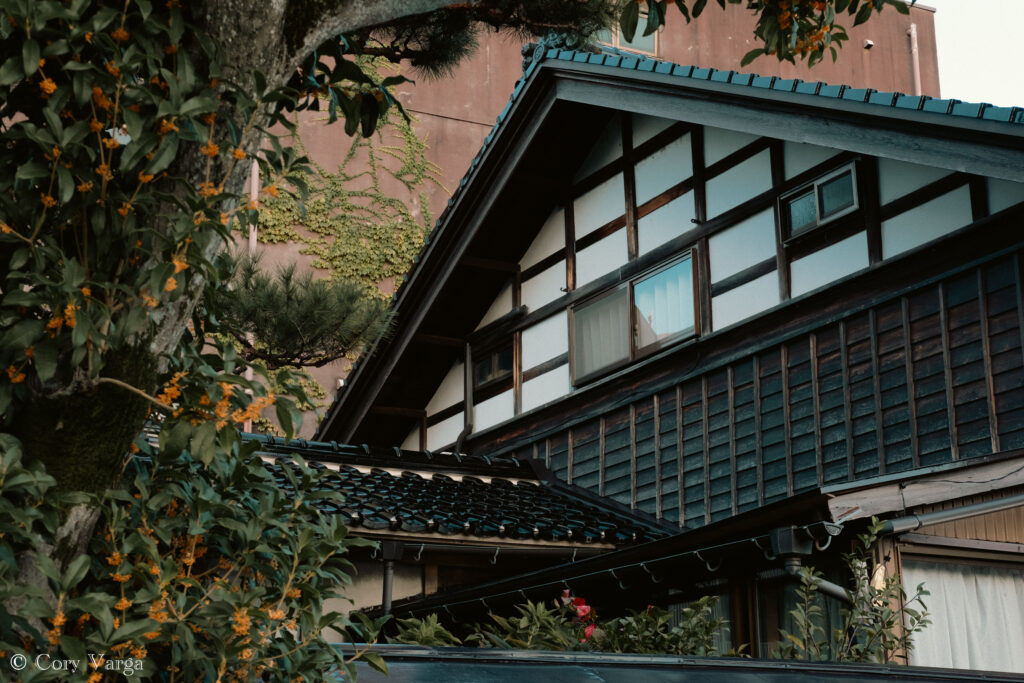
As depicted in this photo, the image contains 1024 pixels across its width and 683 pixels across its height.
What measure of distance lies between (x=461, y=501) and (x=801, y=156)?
444cm

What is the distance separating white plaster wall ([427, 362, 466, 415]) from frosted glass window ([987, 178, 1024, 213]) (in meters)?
7.34

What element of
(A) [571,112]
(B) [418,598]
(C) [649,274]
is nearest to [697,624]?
(B) [418,598]

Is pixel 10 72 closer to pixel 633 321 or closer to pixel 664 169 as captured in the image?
pixel 633 321

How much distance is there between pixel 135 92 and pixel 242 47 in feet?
1.40

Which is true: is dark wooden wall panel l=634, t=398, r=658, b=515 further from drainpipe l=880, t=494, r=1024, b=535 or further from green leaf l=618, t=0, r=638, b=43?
green leaf l=618, t=0, r=638, b=43

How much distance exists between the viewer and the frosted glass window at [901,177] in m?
9.13

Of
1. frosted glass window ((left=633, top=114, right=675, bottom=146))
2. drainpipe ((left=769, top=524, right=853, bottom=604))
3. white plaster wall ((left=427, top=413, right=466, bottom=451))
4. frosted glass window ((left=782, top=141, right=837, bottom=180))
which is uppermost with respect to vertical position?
frosted glass window ((left=633, top=114, right=675, bottom=146))

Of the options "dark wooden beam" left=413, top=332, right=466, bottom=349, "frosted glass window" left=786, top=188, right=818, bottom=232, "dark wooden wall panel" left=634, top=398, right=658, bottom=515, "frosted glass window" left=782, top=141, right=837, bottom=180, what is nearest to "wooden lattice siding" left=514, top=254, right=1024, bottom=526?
"dark wooden wall panel" left=634, top=398, right=658, bottom=515

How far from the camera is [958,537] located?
24.8ft

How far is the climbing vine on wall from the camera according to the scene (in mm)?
22781

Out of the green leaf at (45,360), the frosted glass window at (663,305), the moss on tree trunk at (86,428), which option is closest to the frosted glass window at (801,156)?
the frosted glass window at (663,305)

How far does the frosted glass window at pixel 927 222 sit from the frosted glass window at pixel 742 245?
1.29m

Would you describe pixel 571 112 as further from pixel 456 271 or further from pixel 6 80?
pixel 6 80

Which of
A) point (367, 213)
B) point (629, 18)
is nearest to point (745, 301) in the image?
point (629, 18)
